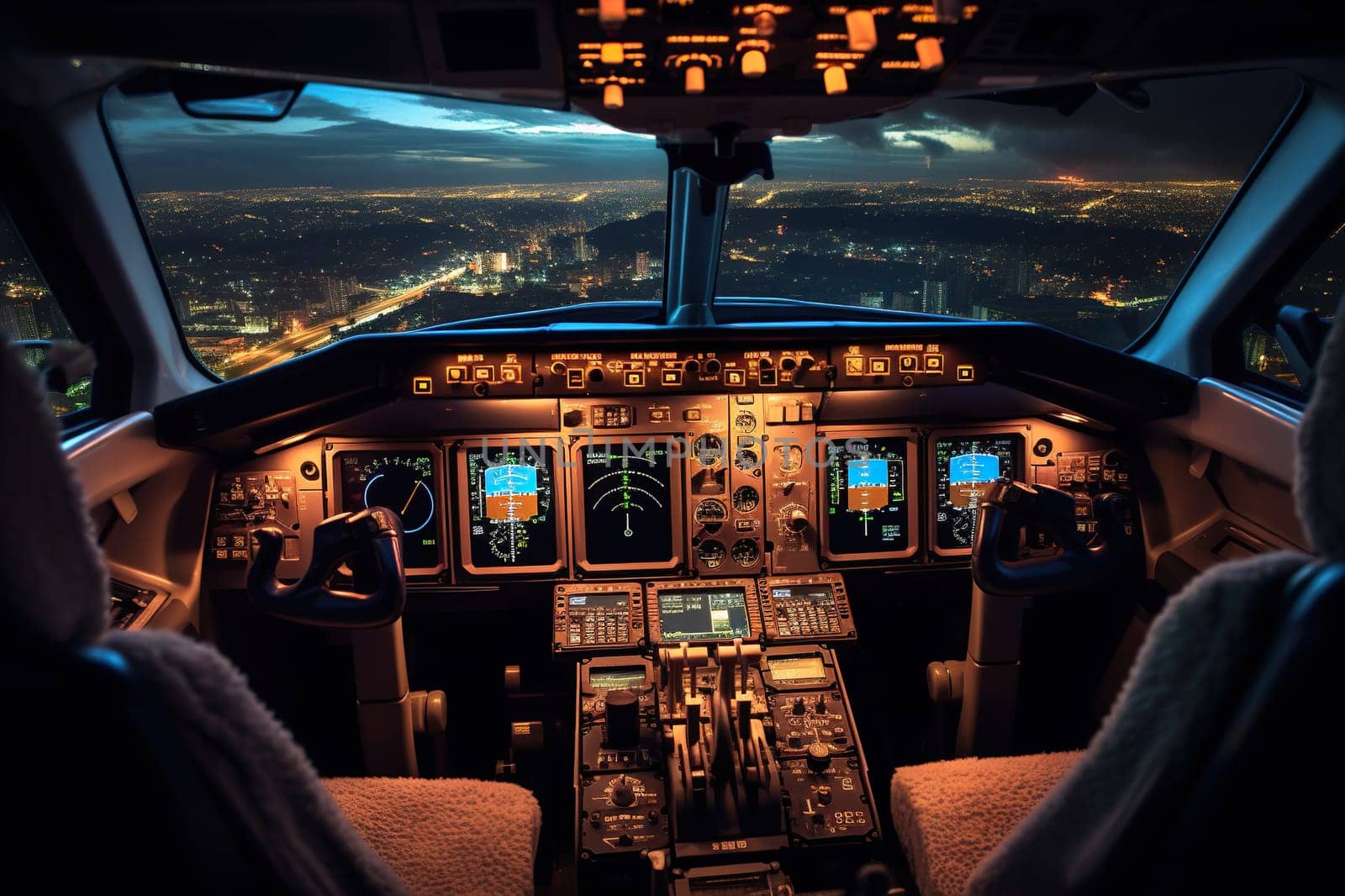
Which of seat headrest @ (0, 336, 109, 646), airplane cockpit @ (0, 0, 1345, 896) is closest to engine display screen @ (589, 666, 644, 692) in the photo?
airplane cockpit @ (0, 0, 1345, 896)

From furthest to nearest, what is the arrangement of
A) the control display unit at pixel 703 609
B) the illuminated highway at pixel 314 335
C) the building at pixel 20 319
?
the illuminated highway at pixel 314 335
the control display unit at pixel 703 609
the building at pixel 20 319

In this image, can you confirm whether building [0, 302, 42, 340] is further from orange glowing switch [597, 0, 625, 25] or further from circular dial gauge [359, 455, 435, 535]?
orange glowing switch [597, 0, 625, 25]

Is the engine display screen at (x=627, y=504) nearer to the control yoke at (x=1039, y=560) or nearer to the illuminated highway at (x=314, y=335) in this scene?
the illuminated highway at (x=314, y=335)

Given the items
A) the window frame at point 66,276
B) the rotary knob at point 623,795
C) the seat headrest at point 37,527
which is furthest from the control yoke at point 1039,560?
the window frame at point 66,276

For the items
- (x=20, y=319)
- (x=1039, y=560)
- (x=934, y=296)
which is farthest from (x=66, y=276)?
(x=934, y=296)

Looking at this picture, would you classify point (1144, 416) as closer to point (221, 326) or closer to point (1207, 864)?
point (1207, 864)

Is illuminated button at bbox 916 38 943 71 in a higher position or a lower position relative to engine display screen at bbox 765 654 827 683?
higher
